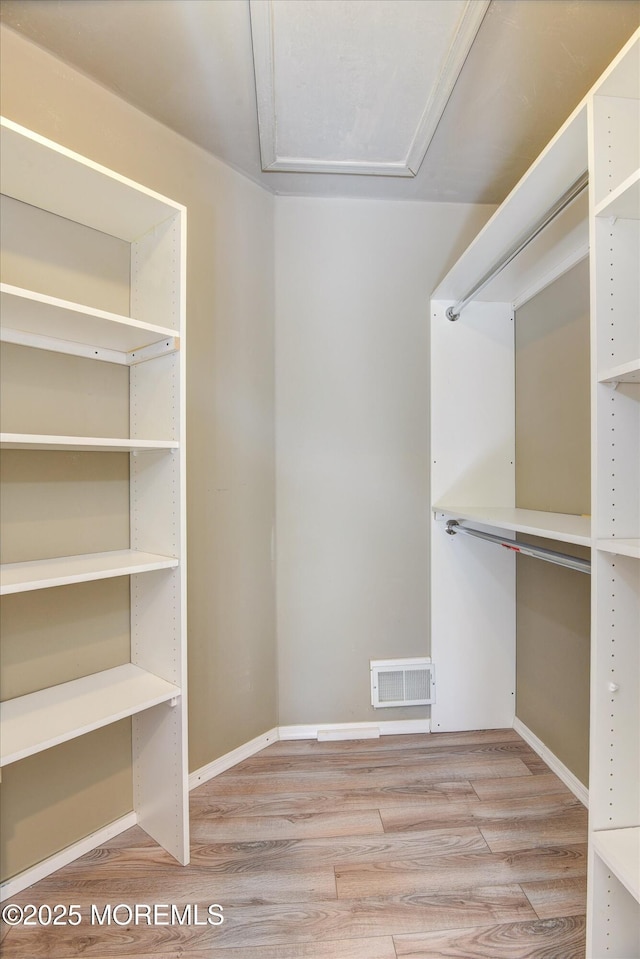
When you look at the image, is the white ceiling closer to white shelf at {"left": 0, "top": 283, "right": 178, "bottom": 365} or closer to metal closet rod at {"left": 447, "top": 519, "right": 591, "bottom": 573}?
white shelf at {"left": 0, "top": 283, "right": 178, "bottom": 365}

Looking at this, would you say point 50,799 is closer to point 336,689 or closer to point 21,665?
point 21,665

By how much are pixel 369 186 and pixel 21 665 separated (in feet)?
7.65

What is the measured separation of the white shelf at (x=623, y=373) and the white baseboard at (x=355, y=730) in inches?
71.1

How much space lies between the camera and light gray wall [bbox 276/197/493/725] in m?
2.10

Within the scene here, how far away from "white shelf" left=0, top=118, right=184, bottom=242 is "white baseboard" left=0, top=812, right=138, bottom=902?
79.2 inches

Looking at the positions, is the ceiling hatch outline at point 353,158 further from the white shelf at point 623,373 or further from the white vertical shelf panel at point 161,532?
the white shelf at point 623,373

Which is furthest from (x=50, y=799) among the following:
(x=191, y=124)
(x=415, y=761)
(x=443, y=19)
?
(x=443, y=19)

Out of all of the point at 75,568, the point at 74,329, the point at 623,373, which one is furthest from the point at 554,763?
the point at 74,329

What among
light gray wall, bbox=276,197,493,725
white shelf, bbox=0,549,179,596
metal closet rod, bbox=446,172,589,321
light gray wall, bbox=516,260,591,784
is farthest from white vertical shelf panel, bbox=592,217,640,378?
white shelf, bbox=0,549,179,596

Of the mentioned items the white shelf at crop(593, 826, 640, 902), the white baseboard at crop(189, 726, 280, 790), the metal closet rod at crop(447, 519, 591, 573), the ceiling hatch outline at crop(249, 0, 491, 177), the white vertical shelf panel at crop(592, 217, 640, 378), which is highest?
the ceiling hatch outline at crop(249, 0, 491, 177)

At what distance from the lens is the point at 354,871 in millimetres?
1381

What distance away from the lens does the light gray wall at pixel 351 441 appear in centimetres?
210

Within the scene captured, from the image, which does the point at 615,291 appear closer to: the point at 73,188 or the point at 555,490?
the point at 555,490

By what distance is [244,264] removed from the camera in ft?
6.45
